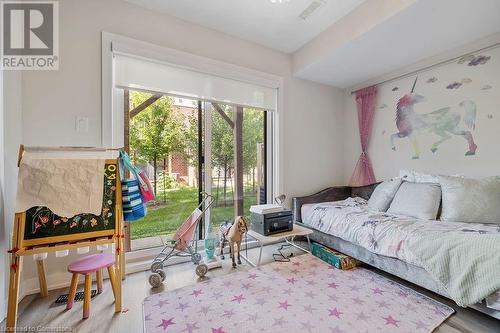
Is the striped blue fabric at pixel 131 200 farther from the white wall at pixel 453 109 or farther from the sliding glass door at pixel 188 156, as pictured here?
the white wall at pixel 453 109

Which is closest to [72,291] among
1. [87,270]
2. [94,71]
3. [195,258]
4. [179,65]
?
[87,270]

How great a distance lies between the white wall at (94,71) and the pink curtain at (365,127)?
92cm

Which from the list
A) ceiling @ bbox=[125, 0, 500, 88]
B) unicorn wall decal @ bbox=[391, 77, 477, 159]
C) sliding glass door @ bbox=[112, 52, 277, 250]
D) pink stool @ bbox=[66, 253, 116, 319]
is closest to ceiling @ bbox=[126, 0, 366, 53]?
ceiling @ bbox=[125, 0, 500, 88]

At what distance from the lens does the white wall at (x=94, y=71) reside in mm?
1796

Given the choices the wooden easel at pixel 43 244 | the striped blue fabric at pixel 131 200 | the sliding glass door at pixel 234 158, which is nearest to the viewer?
the wooden easel at pixel 43 244

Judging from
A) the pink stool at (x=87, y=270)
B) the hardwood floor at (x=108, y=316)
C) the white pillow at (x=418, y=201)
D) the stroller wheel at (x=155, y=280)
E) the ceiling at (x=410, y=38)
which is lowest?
the hardwood floor at (x=108, y=316)

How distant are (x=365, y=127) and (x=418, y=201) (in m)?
1.33

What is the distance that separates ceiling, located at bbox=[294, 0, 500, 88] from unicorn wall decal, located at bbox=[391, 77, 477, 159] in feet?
1.46

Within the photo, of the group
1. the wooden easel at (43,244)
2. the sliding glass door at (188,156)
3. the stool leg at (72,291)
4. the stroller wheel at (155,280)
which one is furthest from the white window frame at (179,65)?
the stroller wheel at (155,280)

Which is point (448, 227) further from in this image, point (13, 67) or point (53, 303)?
point (13, 67)

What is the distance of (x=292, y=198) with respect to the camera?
3055 millimetres

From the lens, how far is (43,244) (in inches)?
54.9

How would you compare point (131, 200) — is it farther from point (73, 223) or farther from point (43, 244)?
point (43, 244)

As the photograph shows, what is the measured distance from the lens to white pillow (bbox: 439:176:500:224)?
1883 millimetres
